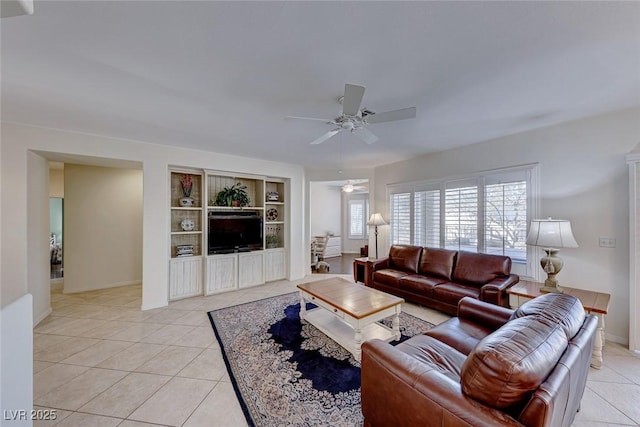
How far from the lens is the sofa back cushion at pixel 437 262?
149 inches

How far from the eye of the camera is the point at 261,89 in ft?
7.16

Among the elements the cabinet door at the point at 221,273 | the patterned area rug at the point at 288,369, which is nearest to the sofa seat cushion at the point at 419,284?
the patterned area rug at the point at 288,369

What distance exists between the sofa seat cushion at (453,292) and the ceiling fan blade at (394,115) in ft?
7.83

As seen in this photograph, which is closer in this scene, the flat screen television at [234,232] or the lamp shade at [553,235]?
the lamp shade at [553,235]

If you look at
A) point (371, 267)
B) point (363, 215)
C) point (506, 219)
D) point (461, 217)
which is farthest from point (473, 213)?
point (363, 215)

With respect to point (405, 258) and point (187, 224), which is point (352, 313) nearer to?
point (405, 258)

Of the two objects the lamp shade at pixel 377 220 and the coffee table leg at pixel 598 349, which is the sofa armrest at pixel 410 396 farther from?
the lamp shade at pixel 377 220

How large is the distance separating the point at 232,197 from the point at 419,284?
11.9ft

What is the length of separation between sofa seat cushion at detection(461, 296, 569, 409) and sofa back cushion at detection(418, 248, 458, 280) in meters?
2.67

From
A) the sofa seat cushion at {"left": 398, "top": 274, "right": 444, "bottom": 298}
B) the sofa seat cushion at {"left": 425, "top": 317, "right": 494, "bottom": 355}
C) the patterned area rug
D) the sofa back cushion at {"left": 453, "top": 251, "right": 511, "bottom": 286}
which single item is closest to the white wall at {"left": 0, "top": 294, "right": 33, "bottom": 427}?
the patterned area rug

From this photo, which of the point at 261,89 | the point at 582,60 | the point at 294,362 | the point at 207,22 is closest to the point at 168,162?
the point at 261,89

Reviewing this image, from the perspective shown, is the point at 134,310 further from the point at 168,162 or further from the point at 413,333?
the point at 413,333

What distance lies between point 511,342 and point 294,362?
1897mm

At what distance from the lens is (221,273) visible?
4543 mm
